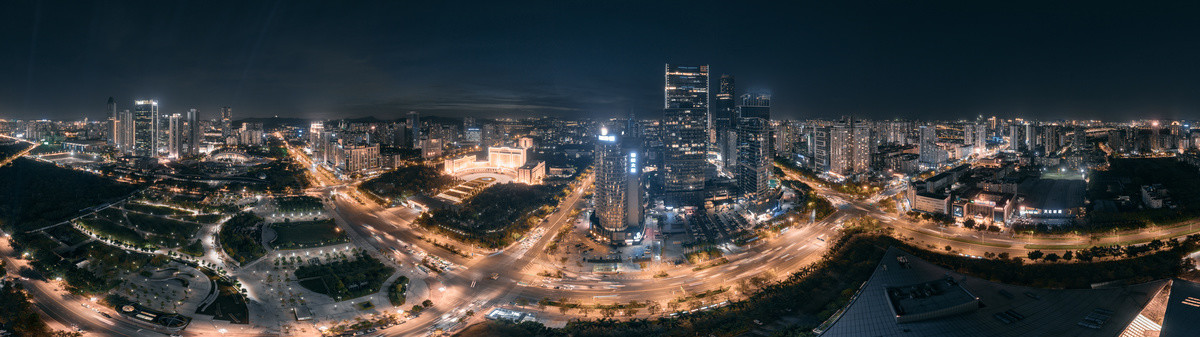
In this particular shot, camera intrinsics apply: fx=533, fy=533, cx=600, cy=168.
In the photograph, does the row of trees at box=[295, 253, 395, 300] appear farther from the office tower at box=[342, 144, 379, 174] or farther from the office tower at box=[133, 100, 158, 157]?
the office tower at box=[133, 100, 158, 157]

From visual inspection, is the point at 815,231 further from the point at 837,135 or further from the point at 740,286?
the point at 837,135

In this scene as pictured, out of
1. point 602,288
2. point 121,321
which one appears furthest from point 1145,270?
point 121,321

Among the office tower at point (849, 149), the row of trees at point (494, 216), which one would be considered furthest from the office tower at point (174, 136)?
the office tower at point (849, 149)

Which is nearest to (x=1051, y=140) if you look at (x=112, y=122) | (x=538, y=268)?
(x=538, y=268)

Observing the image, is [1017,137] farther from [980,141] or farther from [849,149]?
[849,149]

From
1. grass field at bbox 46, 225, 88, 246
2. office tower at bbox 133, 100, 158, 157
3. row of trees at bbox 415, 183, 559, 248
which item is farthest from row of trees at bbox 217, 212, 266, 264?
office tower at bbox 133, 100, 158, 157
